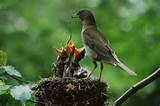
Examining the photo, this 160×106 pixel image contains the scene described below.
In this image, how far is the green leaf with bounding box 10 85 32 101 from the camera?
453 centimetres

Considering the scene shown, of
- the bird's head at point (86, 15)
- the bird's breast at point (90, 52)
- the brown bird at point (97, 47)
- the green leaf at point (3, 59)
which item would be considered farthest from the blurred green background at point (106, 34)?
the green leaf at point (3, 59)

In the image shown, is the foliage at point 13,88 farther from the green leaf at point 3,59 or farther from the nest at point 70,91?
the nest at point 70,91

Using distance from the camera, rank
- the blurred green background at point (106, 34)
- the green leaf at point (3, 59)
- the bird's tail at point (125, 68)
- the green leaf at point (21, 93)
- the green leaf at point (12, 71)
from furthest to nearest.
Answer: the blurred green background at point (106, 34), the bird's tail at point (125, 68), the green leaf at point (3, 59), the green leaf at point (12, 71), the green leaf at point (21, 93)

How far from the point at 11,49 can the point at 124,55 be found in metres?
1.75

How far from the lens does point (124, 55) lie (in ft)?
36.4

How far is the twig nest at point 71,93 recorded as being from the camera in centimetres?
531

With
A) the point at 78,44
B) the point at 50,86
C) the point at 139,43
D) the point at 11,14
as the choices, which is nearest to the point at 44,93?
the point at 50,86

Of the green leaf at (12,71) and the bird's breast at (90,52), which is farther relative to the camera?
the bird's breast at (90,52)

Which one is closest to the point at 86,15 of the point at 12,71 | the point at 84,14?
the point at 84,14

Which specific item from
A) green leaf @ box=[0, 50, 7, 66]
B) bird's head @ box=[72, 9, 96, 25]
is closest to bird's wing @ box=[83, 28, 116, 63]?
bird's head @ box=[72, 9, 96, 25]

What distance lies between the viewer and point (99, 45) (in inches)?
238

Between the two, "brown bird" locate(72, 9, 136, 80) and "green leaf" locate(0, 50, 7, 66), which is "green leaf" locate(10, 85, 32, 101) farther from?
"brown bird" locate(72, 9, 136, 80)

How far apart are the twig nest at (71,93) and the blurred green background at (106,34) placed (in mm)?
5006

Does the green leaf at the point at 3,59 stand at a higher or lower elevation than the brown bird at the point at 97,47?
lower
